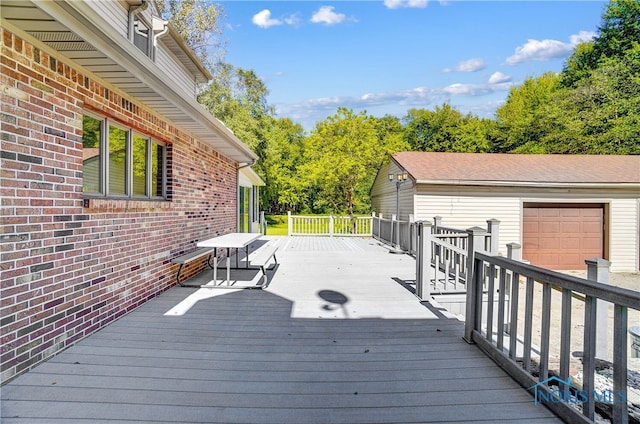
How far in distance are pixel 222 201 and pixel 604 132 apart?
24.3 metres

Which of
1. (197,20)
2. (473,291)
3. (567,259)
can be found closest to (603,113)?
(567,259)

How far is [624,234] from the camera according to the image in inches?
453

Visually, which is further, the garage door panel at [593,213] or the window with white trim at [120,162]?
the garage door panel at [593,213]

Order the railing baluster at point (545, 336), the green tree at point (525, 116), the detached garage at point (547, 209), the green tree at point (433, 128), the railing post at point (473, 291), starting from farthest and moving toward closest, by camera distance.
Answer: the green tree at point (433, 128), the green tree at point (525, 116), the detached garage at point (547, 209), the railing post at point (473, 291), the railing baluster at point (545, 336)

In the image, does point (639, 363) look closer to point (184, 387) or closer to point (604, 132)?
point (184, 387)

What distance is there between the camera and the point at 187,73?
9.69 metres

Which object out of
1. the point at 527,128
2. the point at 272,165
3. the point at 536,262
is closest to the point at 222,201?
the point at 536,262

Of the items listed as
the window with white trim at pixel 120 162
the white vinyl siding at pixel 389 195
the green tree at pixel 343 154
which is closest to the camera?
the window with white trim at pixel 120 162

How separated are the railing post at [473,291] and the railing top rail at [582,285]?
33 cm

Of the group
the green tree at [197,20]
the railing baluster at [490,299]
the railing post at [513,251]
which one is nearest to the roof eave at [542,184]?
the railing post at [513,251]

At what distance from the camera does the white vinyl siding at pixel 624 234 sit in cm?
1147

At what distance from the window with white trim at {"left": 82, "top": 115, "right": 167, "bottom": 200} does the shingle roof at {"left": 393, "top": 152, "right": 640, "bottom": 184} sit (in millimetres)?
7915

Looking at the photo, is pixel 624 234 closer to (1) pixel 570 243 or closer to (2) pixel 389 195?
(1) pixel 570 243

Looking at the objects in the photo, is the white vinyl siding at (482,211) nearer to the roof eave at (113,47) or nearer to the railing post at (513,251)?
the railing post at (513,251)
